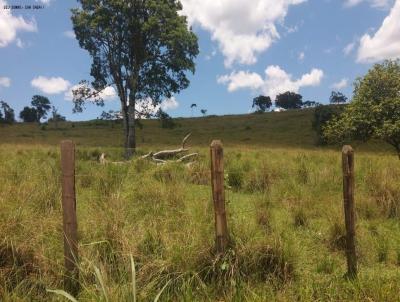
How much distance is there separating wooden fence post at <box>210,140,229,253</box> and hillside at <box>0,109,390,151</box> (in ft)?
147

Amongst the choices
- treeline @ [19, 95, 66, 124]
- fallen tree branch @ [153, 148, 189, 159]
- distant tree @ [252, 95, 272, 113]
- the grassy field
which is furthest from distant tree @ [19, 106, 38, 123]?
the grassy field

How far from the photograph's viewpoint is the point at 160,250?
563 centimetres

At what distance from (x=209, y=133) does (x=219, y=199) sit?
6279cm

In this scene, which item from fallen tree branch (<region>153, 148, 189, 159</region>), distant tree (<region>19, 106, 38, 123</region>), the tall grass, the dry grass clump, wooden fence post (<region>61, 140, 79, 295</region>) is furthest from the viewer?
distant tree (<region>19, 106, 38, 123</region>)

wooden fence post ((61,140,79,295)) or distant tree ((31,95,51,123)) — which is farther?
distant tree ((31,95,51,123))

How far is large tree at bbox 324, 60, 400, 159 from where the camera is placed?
22.0m

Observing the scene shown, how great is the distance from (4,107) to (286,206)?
110 meters

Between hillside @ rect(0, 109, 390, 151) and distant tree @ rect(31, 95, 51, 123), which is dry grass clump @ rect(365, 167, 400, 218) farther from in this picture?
distant tree @ rect(31, 95, 51, 123)

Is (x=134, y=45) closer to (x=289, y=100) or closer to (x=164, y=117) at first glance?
(x=164, y=117)

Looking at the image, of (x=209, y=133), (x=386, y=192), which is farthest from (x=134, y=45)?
(x=209, y=133)

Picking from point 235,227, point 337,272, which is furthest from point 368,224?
point 235,227

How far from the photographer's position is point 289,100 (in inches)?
5443

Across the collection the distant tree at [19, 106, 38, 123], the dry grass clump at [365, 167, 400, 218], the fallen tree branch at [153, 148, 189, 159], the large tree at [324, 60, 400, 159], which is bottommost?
the dry grass clump at [365, 167, 400, 218]

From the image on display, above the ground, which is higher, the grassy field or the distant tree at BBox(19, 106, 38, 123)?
the distant tree at BBox(19, 106, 38, 123)
